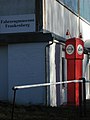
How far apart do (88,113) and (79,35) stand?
11.1 metres

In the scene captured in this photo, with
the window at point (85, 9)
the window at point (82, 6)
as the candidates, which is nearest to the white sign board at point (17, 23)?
the window at point (82, 6)

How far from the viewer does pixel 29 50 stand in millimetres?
17547

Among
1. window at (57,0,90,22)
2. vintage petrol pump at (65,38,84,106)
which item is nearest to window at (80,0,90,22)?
window at (57,0,90,22)

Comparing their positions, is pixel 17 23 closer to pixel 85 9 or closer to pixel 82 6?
pixel 82 6

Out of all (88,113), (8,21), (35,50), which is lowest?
(88,113)

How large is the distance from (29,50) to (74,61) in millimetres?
1938

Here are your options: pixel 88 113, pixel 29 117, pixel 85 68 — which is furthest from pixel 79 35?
pixel 29 117

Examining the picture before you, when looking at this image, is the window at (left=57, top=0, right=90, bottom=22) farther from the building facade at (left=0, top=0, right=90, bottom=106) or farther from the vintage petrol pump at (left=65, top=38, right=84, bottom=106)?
the vintage petrol pump at (left=65, top=38, right=84, bottom=106)

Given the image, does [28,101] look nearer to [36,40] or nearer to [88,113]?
[36,40]

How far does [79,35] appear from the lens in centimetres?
2500

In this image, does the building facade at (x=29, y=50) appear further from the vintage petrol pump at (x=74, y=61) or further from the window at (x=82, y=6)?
the window at (x=82, y=6)

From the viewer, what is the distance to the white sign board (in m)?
17.8

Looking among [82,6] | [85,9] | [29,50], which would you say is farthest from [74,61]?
[85,9]

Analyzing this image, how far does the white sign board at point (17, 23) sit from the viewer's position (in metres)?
17.8
